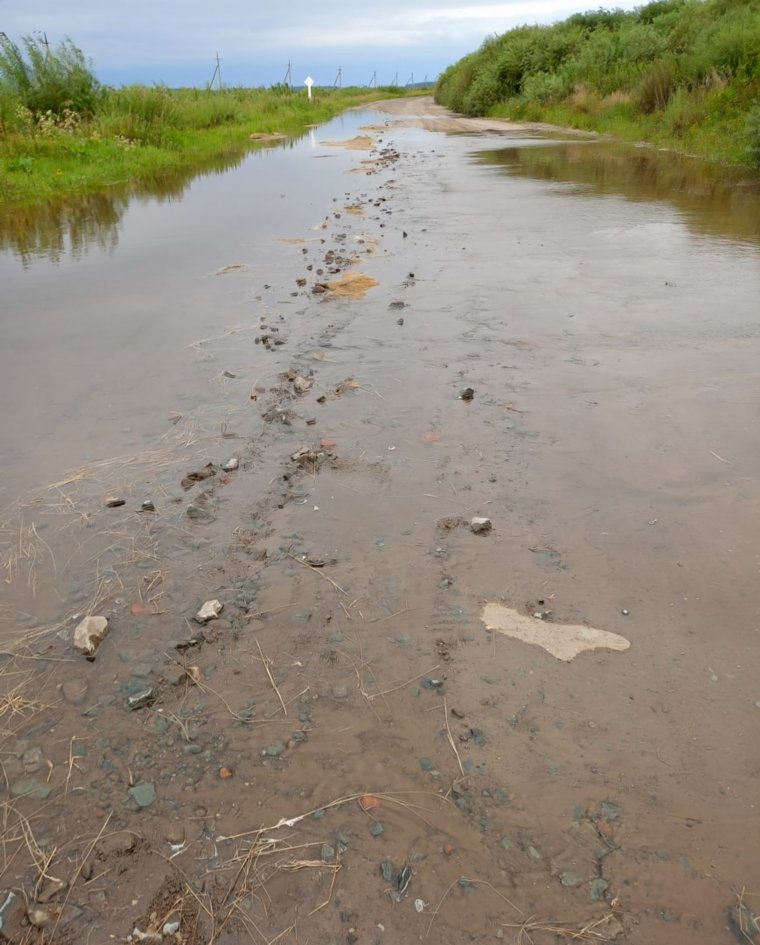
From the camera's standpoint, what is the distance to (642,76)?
23.0m

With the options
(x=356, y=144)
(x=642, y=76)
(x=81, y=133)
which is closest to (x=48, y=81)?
(x=81, y=133)

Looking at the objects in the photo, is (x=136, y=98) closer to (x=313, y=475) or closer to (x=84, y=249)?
(x=84, y=249)

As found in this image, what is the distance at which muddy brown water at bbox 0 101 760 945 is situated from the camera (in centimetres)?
191

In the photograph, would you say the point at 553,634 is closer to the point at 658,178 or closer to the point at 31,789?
the point at 31,789

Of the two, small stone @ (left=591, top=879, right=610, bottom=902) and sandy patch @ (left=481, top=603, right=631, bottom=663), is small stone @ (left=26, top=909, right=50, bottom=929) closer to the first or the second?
small stone @ (left=591, top=879, right=610, bottom=902)

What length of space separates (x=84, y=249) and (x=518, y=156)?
46.3ft

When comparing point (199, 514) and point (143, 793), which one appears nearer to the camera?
point (143, 793)

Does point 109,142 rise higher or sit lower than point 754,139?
higher

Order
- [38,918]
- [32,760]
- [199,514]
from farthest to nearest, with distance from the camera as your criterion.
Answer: [199,514] → [32,760] → [38,918]

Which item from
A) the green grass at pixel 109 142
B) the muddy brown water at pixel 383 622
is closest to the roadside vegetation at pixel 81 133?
the green grass at pixel 109 142

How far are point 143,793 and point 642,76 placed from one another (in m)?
27.4

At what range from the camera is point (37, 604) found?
2945mm

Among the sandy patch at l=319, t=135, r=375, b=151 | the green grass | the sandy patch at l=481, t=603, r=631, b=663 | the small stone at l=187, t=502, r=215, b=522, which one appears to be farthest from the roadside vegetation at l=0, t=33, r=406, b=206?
the sandy patch at l=481, t=603, r=631, b=663

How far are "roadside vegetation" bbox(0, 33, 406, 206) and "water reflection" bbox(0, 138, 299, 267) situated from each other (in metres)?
0.47
